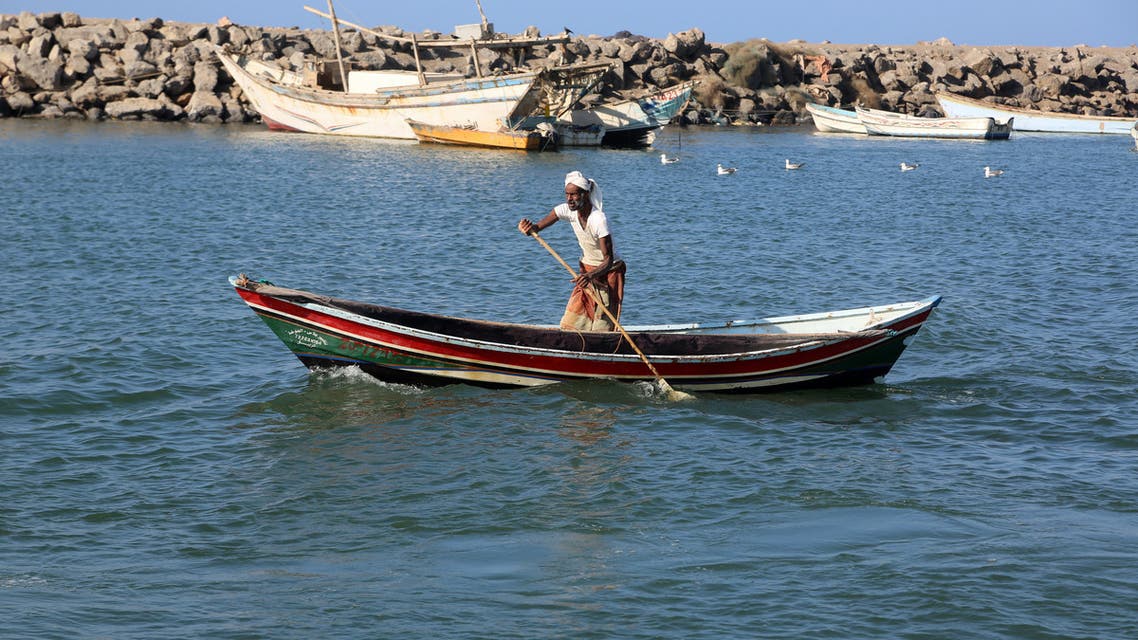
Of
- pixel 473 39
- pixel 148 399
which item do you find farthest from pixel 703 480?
pixel 473 39

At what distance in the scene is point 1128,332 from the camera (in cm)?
1573

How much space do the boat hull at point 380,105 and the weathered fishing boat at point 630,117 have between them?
189 inches

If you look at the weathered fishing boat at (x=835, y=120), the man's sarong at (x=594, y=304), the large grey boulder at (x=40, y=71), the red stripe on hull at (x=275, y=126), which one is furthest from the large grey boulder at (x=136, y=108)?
the man's sarong at (x=594, y=304)

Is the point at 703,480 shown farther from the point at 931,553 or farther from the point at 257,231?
the point at 257,231

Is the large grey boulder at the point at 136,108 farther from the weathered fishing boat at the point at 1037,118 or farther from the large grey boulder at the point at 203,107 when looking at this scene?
the weathered fishing boat at the point at 1037,118

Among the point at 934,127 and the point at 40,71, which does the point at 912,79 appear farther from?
the point at 40,71

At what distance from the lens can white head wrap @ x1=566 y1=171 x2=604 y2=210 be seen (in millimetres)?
11250

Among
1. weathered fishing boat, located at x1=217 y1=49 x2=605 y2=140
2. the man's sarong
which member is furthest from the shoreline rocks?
the man's sarong

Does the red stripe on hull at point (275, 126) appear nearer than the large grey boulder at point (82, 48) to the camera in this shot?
Yes

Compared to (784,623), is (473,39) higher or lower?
higher

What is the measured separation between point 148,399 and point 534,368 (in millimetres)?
4247

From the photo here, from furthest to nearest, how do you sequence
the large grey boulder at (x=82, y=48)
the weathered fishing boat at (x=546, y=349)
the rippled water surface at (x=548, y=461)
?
the large grey boulder at (x=82, y=48) < the weathered fishing boat at (x=546, y=349) < the rippled water surface at (x=548, y=461)

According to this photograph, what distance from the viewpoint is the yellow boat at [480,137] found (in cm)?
4097

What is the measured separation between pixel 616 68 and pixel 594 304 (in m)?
46.4
